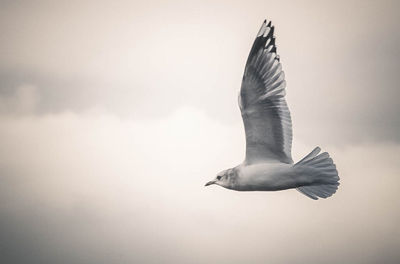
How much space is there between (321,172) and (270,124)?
2.47 ft

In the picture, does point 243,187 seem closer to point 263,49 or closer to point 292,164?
point 292,164

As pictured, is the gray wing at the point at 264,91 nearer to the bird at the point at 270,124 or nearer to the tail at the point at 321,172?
the bird at the point at 270,124

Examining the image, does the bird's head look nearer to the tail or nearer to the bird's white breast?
the bird's white breast

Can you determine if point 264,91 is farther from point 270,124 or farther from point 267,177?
point 267,177

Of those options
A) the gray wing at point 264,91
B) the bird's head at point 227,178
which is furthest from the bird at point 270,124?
the bird's head at point 227,178

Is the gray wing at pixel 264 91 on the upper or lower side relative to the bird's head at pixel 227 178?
upper

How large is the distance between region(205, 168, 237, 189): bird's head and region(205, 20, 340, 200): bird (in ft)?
0.33

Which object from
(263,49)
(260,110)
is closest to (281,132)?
(260,110)

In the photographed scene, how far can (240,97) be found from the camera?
359 inches

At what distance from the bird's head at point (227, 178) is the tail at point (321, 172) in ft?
2.35

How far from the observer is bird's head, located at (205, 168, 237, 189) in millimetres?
9367

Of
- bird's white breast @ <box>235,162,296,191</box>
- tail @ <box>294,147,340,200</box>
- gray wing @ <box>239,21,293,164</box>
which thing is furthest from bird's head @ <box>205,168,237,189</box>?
tail @ <box>294,147,340,200</box>

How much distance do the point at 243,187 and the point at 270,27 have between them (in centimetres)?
176

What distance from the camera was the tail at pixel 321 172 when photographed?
910 cm
